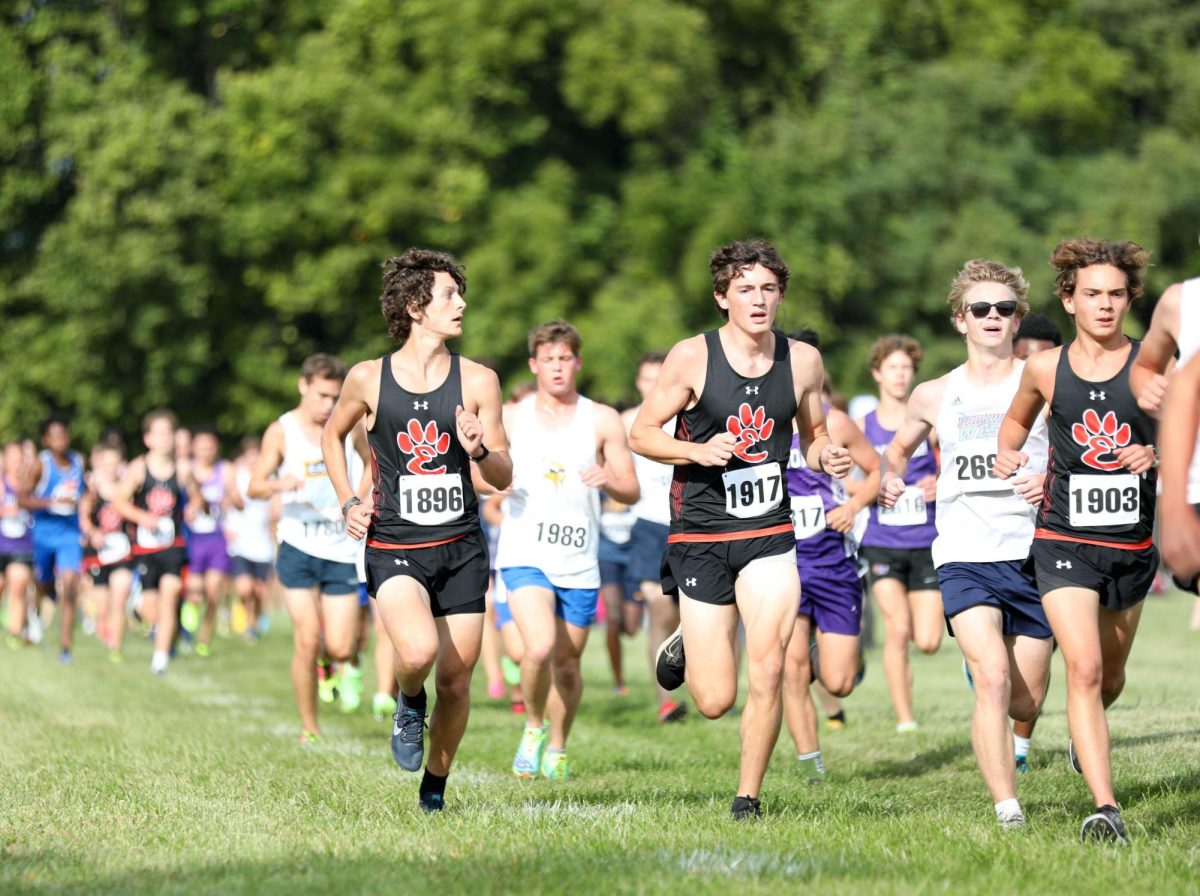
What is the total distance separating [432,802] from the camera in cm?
851

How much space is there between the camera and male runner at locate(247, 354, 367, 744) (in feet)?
40.6

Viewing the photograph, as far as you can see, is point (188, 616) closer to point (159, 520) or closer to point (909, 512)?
point (159, 520)

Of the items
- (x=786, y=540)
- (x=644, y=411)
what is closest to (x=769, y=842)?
(x=786, y=540)

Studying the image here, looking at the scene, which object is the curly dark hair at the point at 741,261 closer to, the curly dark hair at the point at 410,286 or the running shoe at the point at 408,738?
the curly dark hair at the point at 410,286

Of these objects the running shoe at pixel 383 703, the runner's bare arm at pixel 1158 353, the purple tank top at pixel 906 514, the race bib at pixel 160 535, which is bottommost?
the running shoe at pixel 383 703

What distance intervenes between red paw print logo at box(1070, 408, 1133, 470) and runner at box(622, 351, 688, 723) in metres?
6.50

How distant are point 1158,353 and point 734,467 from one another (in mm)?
2154

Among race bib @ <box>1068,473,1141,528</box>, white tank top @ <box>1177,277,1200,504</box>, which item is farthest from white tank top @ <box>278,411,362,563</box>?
white tank top @ <box>1177,277,1200,504</box>

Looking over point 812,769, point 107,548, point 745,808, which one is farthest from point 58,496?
point 745,808

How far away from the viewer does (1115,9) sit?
1523 inches

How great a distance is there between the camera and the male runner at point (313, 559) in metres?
12.4

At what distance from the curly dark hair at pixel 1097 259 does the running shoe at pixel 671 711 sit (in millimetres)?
6495

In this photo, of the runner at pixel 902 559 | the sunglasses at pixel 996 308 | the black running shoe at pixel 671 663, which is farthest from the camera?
the runner at pixel 902 559

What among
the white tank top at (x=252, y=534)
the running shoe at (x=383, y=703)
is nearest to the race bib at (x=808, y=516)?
the running shoe at (x=383, y=703)
